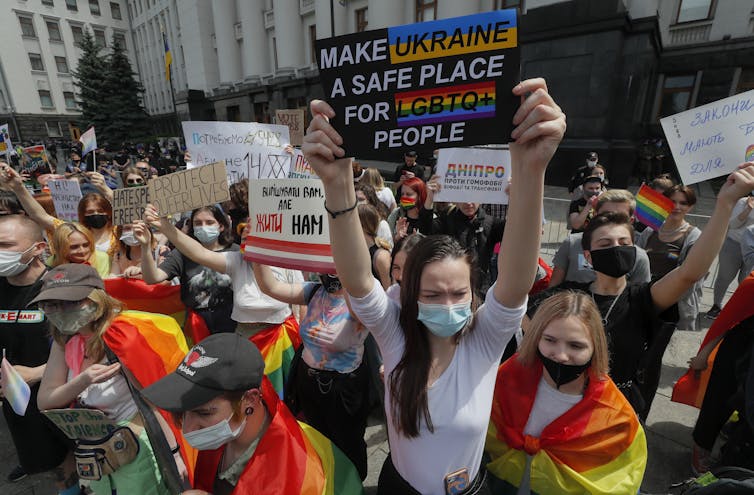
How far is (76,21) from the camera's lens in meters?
44.3

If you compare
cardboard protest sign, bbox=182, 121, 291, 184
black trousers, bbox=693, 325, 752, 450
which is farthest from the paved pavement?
cardboard protest sign, bbox=182, 121, 291, 184

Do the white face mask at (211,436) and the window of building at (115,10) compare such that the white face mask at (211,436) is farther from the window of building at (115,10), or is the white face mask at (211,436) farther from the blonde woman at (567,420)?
the window of building at (115,10)

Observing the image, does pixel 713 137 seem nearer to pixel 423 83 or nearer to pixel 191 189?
pixel 423 83

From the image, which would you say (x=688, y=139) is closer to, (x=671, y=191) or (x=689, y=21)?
(x=671, y=191)

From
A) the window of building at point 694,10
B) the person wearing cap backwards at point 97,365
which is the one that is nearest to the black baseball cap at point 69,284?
the person wearing cap backwards at point 97,365

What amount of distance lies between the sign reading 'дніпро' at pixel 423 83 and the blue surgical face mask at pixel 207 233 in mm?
2212

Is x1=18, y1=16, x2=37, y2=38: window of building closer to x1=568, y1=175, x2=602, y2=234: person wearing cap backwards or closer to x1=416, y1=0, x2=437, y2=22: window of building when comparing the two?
x1=416, y1=0, x2=437, y2=22: window of building

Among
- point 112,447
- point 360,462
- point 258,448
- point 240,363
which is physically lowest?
point 360,462

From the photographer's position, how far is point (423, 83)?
112 centimetres

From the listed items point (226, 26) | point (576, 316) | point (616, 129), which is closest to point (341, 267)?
point (576, 316)

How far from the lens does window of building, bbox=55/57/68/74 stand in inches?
1676

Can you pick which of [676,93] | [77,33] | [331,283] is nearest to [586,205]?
[331,283]

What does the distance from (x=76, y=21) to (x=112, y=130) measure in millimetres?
22141

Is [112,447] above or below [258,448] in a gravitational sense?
below
